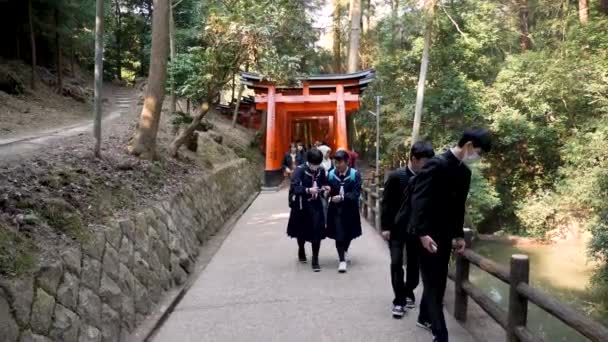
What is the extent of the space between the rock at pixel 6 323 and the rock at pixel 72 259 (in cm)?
71

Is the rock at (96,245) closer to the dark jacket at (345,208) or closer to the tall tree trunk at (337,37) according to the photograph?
the dark jacket at (345,208)

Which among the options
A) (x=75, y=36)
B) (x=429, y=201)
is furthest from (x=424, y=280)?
(x=75, y=36)

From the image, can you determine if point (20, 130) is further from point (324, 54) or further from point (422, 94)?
point (324, 54)

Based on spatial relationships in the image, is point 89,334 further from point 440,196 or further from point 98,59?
point 98,59

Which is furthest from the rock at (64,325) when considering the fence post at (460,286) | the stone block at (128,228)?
the fence post at (460,286)

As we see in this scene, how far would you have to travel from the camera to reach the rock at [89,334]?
129 inches

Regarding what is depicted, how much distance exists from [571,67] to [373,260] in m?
10.2

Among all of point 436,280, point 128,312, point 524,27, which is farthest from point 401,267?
point 524,27

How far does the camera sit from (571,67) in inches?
526

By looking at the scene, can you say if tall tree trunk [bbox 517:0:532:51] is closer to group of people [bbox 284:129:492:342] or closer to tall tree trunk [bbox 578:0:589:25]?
tall tree trunk [bbox 578:0:589:25]

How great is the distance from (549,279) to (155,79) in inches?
414

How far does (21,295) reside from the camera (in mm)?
2838

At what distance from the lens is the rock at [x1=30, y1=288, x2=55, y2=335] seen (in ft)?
9.51

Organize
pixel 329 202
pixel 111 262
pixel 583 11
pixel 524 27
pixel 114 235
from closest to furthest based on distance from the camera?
pixel 111 262 → pixel 114 235 → pixel 329 202 → pixel 583 11 → pixel 524 27
